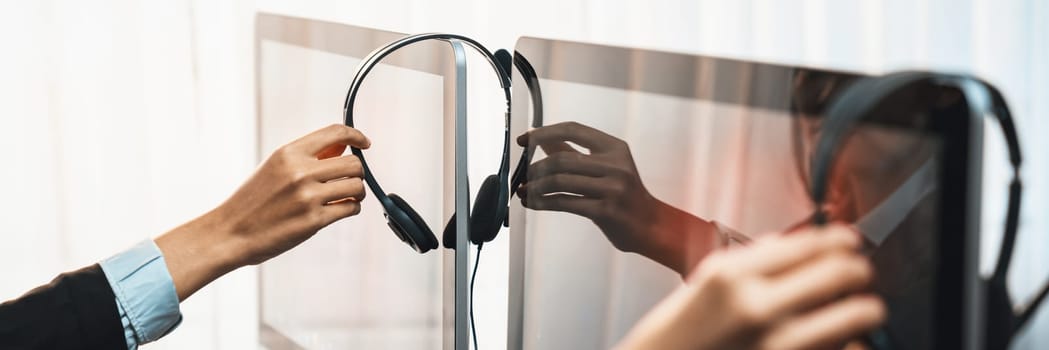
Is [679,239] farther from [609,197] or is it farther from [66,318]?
[66,318]

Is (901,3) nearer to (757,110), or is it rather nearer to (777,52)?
(777,52)

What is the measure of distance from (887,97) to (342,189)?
1.71 feet

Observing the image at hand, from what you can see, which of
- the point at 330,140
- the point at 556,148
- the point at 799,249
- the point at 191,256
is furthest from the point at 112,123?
the point at 799,249

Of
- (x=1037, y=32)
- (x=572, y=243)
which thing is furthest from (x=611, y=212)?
(x=1037, y=32)

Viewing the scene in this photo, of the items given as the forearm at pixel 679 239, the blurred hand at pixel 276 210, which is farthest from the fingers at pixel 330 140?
the forearm at pixel 679 239

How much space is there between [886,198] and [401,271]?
2.10 feet

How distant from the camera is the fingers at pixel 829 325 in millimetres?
319

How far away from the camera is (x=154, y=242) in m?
0.87

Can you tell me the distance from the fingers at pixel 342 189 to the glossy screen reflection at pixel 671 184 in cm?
14

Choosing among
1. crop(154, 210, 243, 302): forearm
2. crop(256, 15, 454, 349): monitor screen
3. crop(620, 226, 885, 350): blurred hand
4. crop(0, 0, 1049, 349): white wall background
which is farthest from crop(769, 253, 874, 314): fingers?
crop(0, 0, 1049, 349): white wall background

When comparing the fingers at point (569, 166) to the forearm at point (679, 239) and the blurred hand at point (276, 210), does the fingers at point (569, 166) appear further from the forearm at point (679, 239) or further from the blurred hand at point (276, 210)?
the blurred hand at point (276, 210)

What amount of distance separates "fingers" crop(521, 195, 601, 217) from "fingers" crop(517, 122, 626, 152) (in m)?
0.03

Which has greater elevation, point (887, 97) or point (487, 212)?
point (887, 97)

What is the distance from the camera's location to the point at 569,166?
1.99 feet
